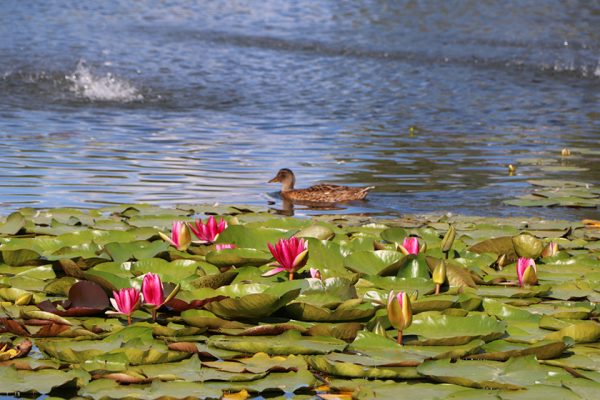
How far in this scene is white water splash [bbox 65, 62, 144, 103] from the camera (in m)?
19.2

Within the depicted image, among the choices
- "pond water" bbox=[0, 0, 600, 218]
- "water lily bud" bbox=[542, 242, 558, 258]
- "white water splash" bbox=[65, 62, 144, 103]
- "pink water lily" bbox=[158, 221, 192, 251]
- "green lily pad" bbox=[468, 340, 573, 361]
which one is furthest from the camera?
"white water splash" bbox=[65, 62, 144, 103]

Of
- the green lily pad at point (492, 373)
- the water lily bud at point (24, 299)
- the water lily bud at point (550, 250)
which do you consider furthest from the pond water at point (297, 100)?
the green lily pad at point (492, 373)

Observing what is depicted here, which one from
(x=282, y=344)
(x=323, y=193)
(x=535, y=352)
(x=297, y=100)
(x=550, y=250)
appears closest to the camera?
→ (x=535, y=352)

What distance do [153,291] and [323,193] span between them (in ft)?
17.8

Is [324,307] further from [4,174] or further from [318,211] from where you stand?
[4,174]

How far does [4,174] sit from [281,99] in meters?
9.40

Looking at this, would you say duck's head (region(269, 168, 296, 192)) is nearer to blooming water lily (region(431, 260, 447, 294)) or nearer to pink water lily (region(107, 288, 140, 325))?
blooming water lily (region(431, 260, 447, 294))

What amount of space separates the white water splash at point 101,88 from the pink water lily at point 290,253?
13.8m

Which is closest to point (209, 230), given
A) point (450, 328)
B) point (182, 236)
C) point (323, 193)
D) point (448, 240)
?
point (182, 236)

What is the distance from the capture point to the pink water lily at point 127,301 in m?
4.92

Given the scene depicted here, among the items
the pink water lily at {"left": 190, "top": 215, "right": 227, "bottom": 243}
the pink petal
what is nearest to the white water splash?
the pink water lily at {"left": 190, "top": 215, "right": 227, "bottom": 243}

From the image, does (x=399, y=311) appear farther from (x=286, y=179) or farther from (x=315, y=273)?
(x=286, y=179)

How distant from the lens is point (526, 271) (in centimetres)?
577

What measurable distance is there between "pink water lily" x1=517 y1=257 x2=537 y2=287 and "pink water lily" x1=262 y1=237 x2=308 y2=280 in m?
1.22
